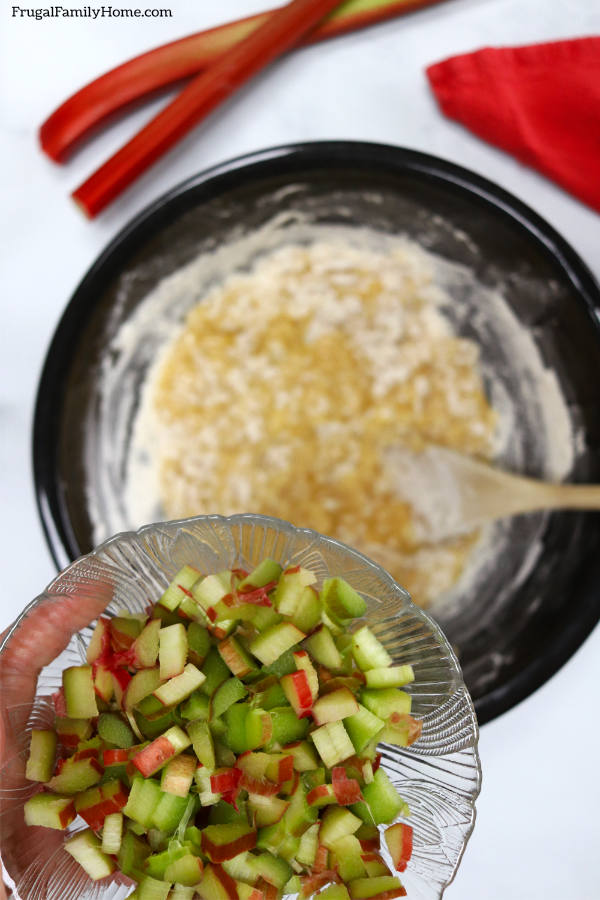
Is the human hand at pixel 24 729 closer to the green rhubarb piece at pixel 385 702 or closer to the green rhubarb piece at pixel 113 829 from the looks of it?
the green rhubarb piece at pixel 113 829

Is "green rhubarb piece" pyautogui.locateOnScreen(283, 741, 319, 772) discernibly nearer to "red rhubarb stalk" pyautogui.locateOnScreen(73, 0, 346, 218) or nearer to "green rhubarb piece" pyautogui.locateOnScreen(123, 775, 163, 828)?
"green rhubarb piece" pyautogui.locateOnScreen(123, 775, 163, 828)

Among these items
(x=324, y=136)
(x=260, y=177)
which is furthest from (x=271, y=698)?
(x=324, y=136)

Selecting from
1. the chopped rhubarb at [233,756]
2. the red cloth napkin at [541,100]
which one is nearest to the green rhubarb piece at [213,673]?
the chopped rhubarb at [233,756]

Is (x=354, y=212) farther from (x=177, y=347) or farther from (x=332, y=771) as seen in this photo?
(x=332, y=771)

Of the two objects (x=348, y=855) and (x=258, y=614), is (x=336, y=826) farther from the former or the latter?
(x=258, y=614)

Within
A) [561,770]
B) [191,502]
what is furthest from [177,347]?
[561,770]
